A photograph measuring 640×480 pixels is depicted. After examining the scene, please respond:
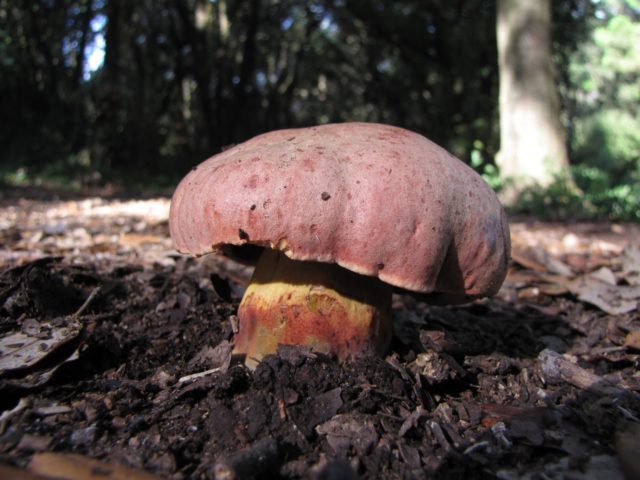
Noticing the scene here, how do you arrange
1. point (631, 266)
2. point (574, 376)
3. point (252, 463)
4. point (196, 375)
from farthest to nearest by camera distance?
point (631, 266) < point (574, 376) < point (196, 375) < point (252, 463)

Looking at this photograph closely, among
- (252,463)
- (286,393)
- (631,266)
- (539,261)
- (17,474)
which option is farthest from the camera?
(539,261)

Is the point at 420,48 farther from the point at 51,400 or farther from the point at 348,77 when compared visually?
the point at 51,400

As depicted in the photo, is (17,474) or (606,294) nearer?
(17,474)

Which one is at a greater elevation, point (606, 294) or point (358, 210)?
point (358, 210)

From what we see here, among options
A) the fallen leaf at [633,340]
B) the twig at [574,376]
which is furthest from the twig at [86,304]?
the fallen leaf at [633,340]

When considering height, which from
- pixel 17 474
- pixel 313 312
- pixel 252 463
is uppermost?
pixel 313 312

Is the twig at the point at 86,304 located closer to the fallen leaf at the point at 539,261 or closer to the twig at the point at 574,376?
the twig at the point at 574,376

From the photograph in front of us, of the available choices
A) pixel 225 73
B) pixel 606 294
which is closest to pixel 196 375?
pixel 606 294

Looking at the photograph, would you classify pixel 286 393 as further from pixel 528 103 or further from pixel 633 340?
pixel 528 103
